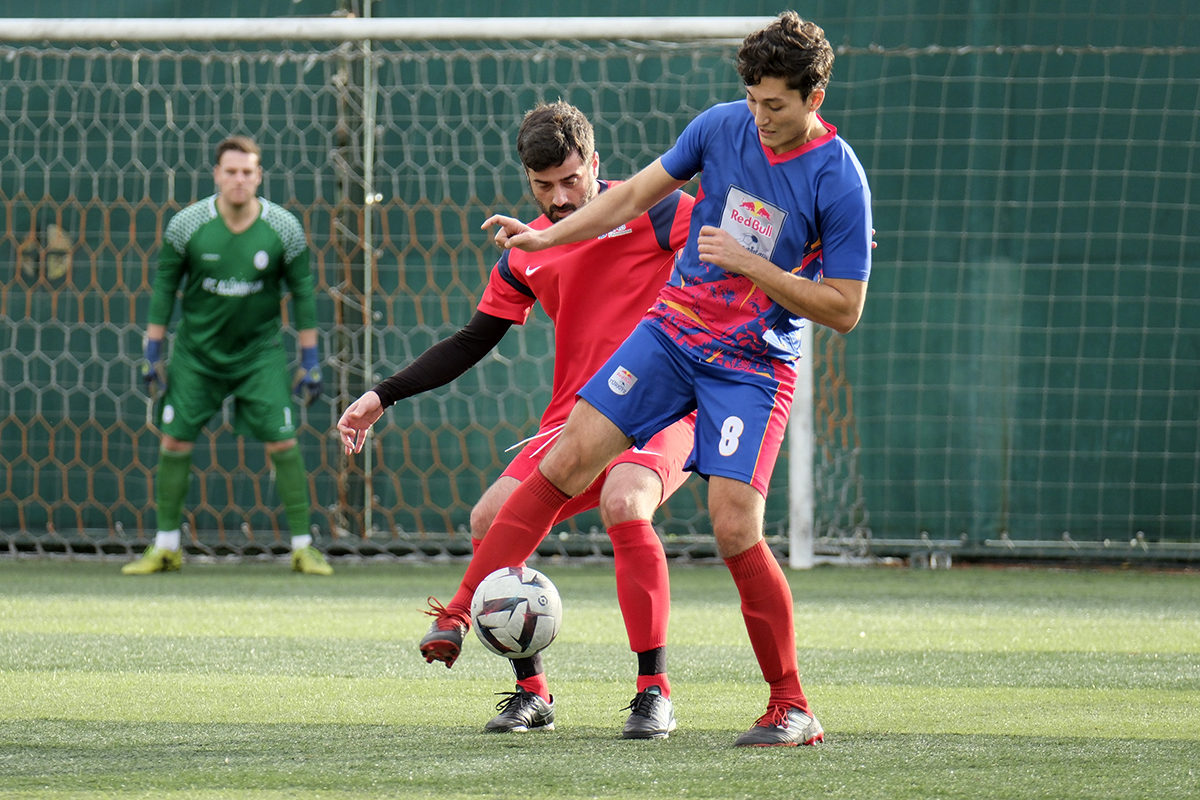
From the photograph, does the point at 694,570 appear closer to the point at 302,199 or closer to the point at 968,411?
the point at 968,411

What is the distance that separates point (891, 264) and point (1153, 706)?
15.8ft

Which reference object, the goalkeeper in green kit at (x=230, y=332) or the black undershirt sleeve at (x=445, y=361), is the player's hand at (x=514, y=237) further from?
the goalkeeper in green kit at (x=230, y=332)

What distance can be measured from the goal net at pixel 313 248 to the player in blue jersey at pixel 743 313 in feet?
16.3

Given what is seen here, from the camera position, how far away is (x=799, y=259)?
10.7ft

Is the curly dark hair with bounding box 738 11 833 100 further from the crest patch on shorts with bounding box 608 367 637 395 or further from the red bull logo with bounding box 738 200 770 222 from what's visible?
the crest patch on shorts with bounding box 608 367 637 395

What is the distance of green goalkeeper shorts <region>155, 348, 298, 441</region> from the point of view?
7375 mm

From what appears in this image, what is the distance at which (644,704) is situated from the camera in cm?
326

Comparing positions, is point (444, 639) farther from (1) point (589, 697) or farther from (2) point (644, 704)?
(1) point (589, 697)

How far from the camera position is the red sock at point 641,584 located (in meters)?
3.39

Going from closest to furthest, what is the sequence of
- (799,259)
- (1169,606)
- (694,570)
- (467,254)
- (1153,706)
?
(799,259) < (1153,706) < (1169,606) < (694,570) < (467,254)

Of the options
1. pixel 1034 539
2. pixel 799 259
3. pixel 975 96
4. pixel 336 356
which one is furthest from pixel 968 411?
pixel 799 259

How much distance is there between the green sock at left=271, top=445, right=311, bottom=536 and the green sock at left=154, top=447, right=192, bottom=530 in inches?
18.1

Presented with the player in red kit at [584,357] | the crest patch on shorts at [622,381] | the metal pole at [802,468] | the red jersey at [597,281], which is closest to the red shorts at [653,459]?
the player in red kit at [584,357]

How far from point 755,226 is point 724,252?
149 mm
